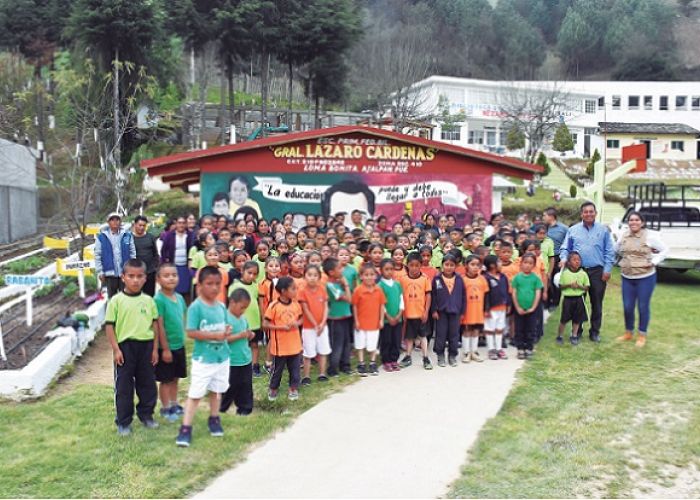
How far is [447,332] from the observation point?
301 inches

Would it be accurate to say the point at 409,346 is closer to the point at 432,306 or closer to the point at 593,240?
the point at 432,306

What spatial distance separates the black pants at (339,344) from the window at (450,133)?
42.3 metres

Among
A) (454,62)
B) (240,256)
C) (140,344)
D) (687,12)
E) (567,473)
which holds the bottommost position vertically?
(567,473)

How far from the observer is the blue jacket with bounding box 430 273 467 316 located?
7559 mm

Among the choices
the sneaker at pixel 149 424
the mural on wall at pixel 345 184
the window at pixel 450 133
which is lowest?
the sneaker at pixel 149 424

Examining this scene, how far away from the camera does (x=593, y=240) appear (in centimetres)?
845

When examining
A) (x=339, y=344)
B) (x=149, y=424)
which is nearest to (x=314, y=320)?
(x=339, y=344)

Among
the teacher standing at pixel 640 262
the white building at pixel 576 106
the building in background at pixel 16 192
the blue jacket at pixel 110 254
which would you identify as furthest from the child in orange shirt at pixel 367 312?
the white building at pixel 576 106

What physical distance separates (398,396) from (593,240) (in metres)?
3.54

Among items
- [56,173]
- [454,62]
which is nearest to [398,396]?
[56,173]

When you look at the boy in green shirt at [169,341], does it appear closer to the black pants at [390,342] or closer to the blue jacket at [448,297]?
the black pants at [390,342]

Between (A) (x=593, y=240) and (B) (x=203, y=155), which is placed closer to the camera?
(A) (x=593, y=240)

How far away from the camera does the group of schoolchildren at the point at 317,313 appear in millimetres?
5383

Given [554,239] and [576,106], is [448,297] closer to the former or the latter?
[554,239]
